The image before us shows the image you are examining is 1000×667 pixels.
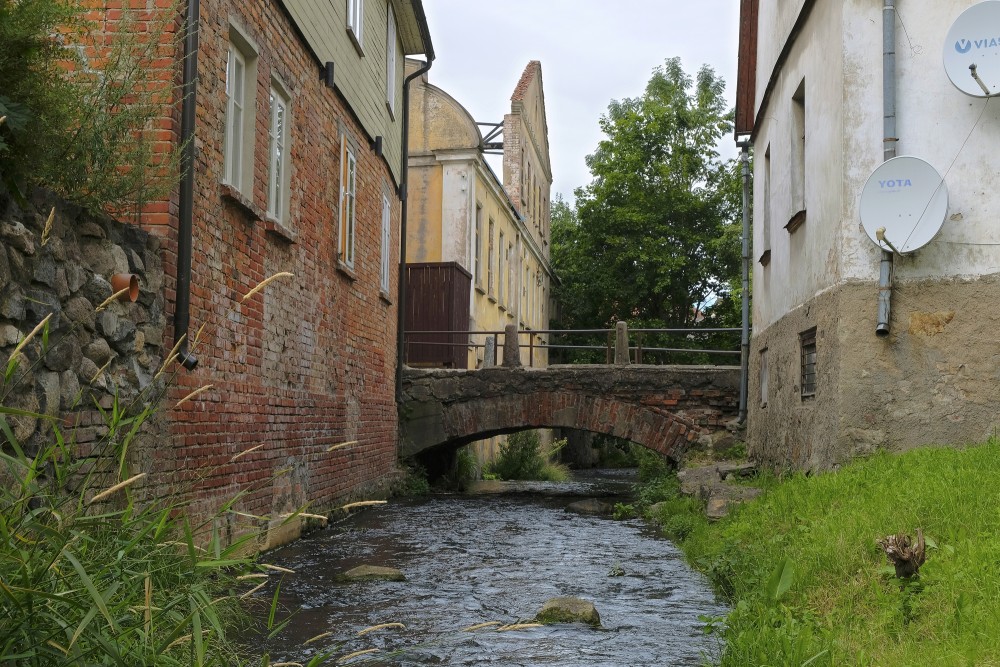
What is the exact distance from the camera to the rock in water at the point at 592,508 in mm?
13805

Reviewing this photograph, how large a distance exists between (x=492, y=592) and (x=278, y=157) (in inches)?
180

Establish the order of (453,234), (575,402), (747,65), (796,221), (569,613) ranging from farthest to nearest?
1. (453,234)
2. (575,402)
3. (747,65)
4. (796,221)
5. (569,613)

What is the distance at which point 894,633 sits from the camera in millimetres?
4328

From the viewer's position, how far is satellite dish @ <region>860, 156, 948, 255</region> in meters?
7.33

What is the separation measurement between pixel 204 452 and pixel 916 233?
562cm

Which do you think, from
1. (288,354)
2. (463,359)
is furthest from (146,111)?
(463,359)

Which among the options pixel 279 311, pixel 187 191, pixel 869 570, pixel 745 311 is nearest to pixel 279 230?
pixel 279 311

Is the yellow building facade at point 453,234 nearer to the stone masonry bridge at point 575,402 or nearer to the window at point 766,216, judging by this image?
the stone masonry bridge at point 575,402

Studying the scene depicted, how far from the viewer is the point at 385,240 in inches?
550

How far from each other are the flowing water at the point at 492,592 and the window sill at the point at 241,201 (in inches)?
113

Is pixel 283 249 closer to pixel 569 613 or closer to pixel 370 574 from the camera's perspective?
pixel 370 574

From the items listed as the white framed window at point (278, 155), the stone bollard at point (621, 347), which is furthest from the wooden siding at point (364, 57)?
the stone bollard at point (621, 347)

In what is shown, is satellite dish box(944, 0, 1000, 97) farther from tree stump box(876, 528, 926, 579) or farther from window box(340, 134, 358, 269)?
window box(340, 134, 358, 269)

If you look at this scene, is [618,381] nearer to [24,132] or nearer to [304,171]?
[304,171]
